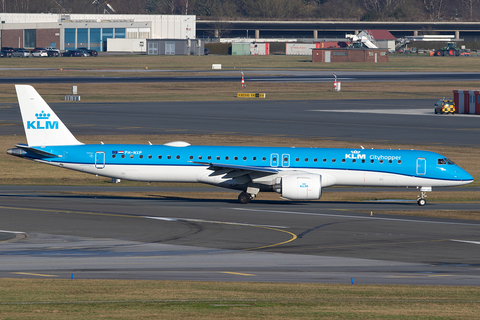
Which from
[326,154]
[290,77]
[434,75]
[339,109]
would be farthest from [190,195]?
[434,75]

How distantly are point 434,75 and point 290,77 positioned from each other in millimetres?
33620

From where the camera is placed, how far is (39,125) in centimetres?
4309

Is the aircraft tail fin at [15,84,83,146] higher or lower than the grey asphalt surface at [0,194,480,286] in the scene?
higher

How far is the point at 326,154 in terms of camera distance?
1656 inches

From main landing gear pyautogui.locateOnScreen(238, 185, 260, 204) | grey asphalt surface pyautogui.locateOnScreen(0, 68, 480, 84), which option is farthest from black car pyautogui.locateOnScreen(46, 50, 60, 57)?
main landing gear pyautogui.locateOnScreen(238, 185, 260, 204)

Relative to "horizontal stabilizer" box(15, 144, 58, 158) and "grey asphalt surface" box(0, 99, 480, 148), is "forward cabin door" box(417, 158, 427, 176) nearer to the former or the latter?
"horizontal stabilizer" box(15, 144, 58, 158)

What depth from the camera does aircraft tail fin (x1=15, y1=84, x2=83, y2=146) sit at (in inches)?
1689

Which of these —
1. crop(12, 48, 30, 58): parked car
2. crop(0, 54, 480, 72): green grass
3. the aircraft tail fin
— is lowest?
the aircraft tail fin

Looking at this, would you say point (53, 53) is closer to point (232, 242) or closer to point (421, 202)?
point (421, 202)

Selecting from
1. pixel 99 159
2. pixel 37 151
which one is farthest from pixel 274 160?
pixel 37 151

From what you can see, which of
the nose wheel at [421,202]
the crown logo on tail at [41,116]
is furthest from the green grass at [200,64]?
the nose wheel at [421,202]

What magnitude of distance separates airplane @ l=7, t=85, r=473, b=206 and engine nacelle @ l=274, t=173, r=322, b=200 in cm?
107

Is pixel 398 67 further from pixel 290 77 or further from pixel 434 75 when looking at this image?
pixel 290 77

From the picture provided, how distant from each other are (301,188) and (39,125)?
16987 mm
